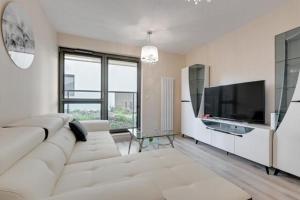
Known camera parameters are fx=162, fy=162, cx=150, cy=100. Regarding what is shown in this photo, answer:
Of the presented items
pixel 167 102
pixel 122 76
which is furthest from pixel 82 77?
pixel 167 102

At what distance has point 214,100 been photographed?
3584 mm

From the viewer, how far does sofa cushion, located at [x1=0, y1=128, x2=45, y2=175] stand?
809 millimetres

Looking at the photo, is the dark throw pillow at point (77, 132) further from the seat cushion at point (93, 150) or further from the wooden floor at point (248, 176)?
the wooden floor at point (248, 176)

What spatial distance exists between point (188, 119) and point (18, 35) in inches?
144

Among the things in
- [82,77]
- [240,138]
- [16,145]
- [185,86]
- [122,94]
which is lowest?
[240,138]

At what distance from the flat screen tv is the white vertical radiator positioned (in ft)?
3.95

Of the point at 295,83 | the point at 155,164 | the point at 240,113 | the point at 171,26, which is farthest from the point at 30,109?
the point at 295,83

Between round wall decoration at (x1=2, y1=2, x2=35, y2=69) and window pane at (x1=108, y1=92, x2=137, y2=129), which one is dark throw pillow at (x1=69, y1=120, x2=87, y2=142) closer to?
round wall decoration at (x1=2, y1=2, x2=35, y2=69)

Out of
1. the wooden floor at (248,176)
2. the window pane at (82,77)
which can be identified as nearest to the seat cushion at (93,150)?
the wooden floor at (248,176)

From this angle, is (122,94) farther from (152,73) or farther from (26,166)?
(26,166)

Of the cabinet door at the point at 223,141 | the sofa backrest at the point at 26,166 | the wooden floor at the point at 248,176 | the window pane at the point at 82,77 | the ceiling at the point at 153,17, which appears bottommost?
the wooden floor at the point at 248,176

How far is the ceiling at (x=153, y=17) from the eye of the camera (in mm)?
2443

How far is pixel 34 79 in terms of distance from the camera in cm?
225

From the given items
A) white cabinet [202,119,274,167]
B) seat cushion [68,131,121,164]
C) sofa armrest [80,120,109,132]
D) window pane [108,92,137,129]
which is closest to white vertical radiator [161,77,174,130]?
window pane [108,92,137,129]
